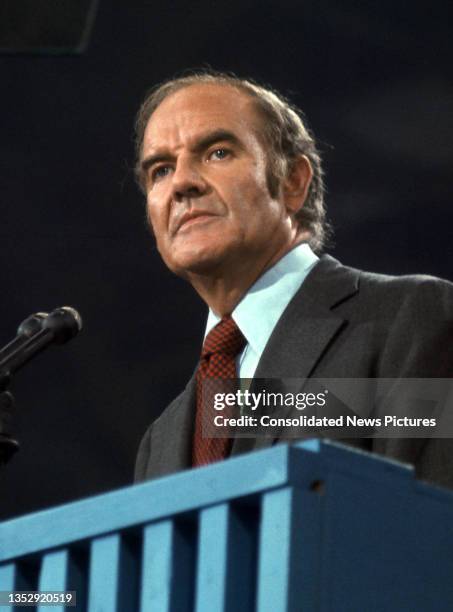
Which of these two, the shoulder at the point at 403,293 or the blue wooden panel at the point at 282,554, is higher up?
the shoulder at the point at 403,293

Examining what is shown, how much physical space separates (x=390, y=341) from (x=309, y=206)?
0.72m

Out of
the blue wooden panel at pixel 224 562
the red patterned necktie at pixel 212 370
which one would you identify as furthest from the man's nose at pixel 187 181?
the blue wooden panel at pixel 224 562

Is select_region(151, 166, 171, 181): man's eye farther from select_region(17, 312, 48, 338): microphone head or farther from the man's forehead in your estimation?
select_region(17, 312, 48, 338): microphone head

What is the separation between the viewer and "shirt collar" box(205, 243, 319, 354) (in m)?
2.18

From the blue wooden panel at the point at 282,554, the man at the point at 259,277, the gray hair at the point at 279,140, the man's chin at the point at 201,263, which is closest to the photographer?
the blue wooden panel at the point at 282,554

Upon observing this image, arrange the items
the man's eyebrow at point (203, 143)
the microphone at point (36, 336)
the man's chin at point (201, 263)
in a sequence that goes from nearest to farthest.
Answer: the microphone at point (36, 336), the man's chin at point (201, 263), the man's eyebrow at point (203, 143)

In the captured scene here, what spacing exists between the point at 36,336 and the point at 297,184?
950mm

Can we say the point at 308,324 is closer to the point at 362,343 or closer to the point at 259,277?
the point at 362,343

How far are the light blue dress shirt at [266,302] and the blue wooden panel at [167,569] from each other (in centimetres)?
105

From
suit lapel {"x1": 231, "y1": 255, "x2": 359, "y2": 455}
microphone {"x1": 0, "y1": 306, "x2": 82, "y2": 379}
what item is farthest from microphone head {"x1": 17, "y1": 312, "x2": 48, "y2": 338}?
suit lapel {"x1": 231, "y1": 255, "x2": 359, "y2": 455}

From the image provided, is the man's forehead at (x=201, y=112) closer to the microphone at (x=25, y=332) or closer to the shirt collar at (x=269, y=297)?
the shirt collar at (x=269, y=297)

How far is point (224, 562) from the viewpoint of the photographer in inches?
39.5

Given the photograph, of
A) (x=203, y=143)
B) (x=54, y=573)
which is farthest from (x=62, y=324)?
(x=54, y=573)

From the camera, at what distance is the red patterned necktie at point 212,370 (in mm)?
2099
